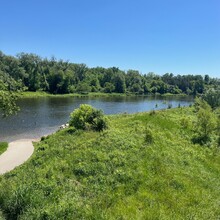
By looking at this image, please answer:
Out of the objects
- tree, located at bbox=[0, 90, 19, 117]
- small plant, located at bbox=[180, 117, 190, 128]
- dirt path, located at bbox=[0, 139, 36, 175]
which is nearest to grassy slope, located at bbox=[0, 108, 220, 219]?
dirt path, located at bbox=[0, 139, 36, 175]

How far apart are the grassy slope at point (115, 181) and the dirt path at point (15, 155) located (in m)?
1.91

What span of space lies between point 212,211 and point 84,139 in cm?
1221

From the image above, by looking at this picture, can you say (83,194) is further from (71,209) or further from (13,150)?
(13,150)

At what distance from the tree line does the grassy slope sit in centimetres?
5216

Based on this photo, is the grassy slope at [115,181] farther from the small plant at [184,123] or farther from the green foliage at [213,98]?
the green foliage at [213,98]

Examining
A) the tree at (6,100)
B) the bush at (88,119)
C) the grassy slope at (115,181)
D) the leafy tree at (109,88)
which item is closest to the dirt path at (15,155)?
the grassy slope at (115,181)

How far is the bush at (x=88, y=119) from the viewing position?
2564 cm

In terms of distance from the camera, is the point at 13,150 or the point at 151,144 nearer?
the point at 151,144

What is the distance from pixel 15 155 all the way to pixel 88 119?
7871 mm

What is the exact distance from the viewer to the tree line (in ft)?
326

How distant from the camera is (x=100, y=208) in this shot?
1230 cm

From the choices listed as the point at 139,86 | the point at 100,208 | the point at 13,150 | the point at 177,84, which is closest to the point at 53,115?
the point at 13,150

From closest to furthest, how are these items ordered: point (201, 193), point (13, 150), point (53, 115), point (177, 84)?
point (201, 193) → point (13, 150) → point (53, 115) → point (177, 84)

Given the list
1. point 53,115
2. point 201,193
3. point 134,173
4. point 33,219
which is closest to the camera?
point 33,219
